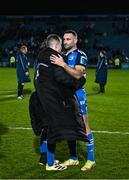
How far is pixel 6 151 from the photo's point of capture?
916cm

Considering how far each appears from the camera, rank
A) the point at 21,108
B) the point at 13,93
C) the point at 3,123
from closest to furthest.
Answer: the point at 3,123, the point at 21,108, the point at 13,93

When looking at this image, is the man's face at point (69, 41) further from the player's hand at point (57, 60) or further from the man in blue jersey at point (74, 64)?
the player's hand at point (57, 60)

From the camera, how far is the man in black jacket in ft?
23.6

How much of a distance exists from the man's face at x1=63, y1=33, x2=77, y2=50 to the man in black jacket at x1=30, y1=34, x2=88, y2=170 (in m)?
0.25

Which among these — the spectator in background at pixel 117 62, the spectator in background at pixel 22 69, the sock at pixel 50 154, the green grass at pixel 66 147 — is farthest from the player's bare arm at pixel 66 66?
the spectator in background at pixel 117 62

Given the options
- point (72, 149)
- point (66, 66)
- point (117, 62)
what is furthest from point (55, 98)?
point (117, 62)

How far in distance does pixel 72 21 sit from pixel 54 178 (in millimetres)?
43391

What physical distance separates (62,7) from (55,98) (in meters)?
43.8

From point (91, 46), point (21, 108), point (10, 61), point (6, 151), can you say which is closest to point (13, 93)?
point (21, 108)

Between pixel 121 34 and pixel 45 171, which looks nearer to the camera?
pixel 45 171

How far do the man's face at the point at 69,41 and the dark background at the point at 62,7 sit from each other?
41264 millimetres

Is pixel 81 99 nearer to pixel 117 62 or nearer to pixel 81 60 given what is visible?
pixel 81 60

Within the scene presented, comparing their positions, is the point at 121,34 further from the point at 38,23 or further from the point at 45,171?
the point at 45,171

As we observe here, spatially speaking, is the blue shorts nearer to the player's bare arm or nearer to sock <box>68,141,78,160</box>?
sock <box>68,141,78,160</box>
